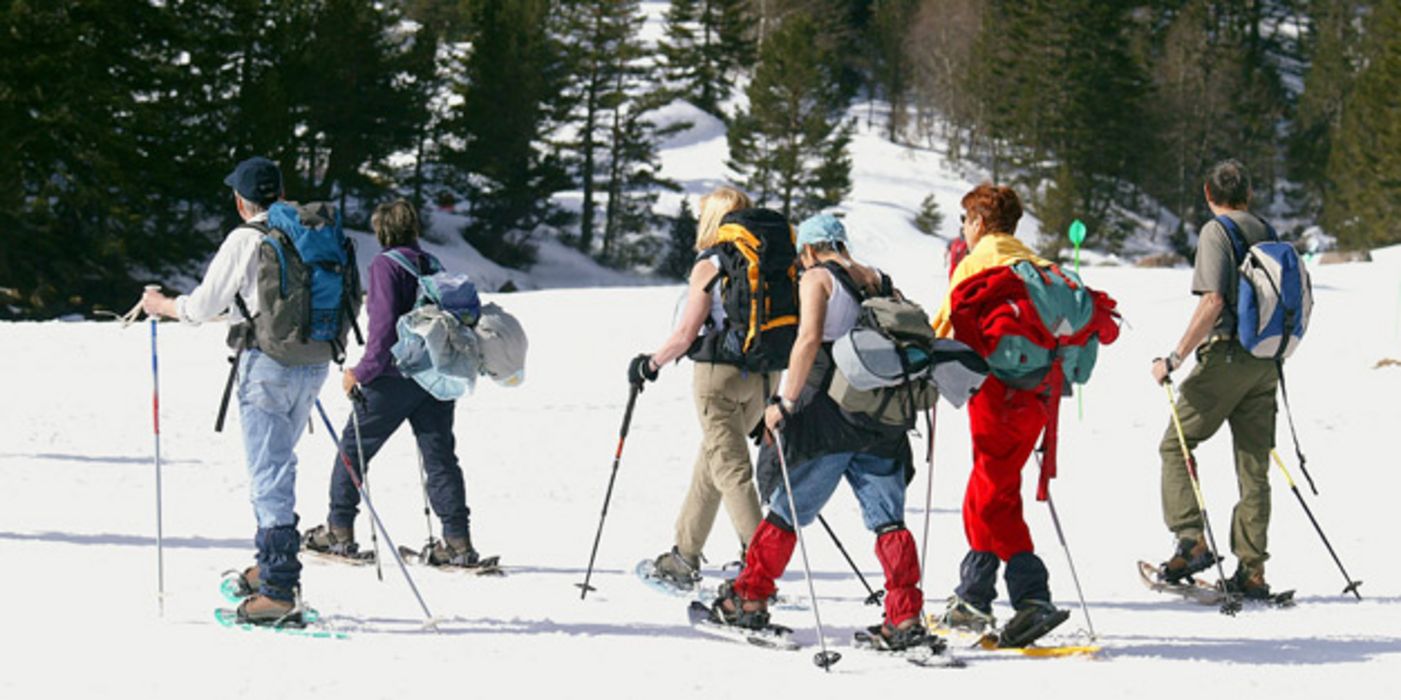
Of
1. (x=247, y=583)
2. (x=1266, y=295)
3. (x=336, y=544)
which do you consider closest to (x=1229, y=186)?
(x=1266, y=295)

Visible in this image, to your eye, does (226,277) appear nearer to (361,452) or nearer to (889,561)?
(361,452)

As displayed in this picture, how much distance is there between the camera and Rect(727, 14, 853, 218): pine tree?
5759 cm

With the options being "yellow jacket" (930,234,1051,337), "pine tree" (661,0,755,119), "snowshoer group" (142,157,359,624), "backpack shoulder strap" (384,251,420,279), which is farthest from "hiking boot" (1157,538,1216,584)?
"pine tree" (661,0,755,119)

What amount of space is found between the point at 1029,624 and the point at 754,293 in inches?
67.3

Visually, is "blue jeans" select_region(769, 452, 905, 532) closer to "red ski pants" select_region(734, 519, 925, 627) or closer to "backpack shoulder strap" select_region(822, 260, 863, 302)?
"red ski pants" select_region(734, 519, 925, 627)

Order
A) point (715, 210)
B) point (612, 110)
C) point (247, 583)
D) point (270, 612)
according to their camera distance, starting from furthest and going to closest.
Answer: point (612, 110) < point (715, 210) < point (247, 583) < point (270, 612)

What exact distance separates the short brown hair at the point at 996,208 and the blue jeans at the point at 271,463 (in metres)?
2.63

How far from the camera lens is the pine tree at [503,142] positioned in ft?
164

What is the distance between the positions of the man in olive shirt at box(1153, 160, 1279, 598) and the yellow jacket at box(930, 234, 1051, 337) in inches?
58.6

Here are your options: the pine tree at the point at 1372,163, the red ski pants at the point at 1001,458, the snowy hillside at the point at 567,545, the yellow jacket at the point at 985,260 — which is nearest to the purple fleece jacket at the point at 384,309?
the snowy hillside at the point at 567,545

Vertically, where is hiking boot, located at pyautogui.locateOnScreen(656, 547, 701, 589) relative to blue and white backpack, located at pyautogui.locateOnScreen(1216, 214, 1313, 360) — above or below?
below

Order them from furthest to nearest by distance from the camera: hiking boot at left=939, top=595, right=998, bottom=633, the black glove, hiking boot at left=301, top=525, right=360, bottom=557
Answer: hiking boot at left=301, top=525, right=360, bottom=557 → the black glove → hiking boot at left=939, top=595, right=998, bottom=633

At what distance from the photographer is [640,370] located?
6.81 metres

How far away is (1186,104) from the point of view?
76375mm
